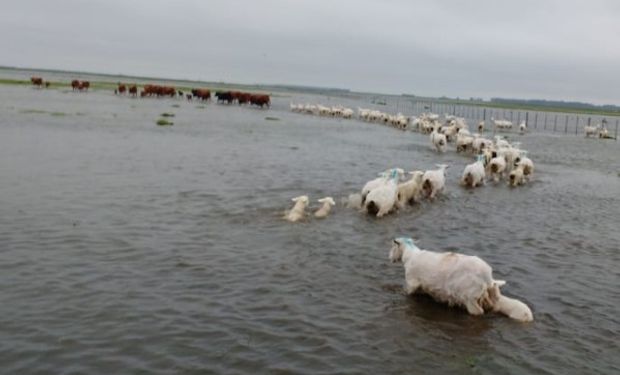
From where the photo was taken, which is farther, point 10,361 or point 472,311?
point 472,311

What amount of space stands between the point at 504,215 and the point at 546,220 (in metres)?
1.13

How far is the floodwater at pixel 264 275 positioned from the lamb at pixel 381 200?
1.10 ft

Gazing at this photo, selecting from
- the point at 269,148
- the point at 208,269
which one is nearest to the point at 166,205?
the point at 208,269

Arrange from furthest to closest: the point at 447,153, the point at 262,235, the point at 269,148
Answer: the point at 447,153 < the point at 269,148 < the point at 262,235

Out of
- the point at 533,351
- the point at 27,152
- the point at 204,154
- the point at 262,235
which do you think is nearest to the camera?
the point at 533,351

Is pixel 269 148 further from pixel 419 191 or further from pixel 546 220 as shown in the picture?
pixel 546 220

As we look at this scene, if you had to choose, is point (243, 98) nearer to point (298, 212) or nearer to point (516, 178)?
point (516, 178)

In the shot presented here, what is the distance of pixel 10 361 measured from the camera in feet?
22.8

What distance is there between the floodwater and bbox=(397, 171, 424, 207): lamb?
53 cm

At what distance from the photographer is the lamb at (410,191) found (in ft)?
56.6

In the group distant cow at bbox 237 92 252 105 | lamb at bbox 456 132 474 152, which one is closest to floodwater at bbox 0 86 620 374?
lamb at bbox 456 132 474 152

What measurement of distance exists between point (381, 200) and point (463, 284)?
6.60 m

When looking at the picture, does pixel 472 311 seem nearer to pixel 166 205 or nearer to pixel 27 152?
pixel 166 205

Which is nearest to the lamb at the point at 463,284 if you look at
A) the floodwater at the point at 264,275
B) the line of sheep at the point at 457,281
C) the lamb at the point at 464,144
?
the line of sheep at the point at 457,281
